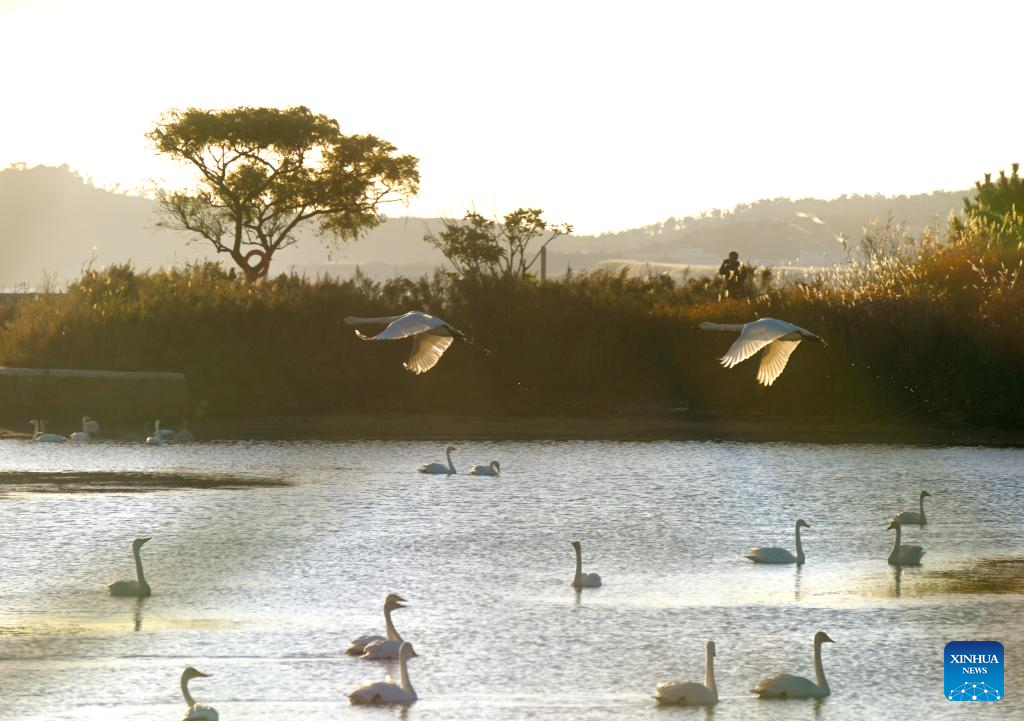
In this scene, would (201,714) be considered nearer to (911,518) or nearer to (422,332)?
(911,518)

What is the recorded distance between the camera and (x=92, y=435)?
33125 millimetres

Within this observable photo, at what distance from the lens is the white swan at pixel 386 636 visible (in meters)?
13.9

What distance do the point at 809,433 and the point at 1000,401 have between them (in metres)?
4.24

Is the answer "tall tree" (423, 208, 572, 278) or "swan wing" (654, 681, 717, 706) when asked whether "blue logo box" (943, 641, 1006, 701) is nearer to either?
"swan wing" (654, 681, 717, 706)

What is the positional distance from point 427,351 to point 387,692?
50.5 ft

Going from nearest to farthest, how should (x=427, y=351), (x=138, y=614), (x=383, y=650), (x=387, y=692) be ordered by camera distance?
(x=387, y=692) < (x=383, y=650) < (x=138, y=614) < (x=427, y=351)

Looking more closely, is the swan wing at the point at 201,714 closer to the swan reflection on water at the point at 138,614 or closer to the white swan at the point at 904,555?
the swan reflection on water at the point at 138,614

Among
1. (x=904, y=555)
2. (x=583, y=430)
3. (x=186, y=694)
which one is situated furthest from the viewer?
(x=583, y=430)

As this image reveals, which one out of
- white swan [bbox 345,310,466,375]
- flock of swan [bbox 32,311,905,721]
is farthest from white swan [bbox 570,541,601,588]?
white swan [bbox 345,310,466,375]

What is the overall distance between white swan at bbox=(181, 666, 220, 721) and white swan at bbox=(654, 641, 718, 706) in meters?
3.06

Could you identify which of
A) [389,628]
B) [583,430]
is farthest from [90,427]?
[389,628]

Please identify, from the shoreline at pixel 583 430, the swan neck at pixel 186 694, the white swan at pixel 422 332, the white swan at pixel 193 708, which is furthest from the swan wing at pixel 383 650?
the shoreline at pixel 583 430

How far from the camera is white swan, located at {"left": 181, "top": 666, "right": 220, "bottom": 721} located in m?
11.4

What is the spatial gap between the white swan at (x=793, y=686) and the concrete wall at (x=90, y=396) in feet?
79.6
